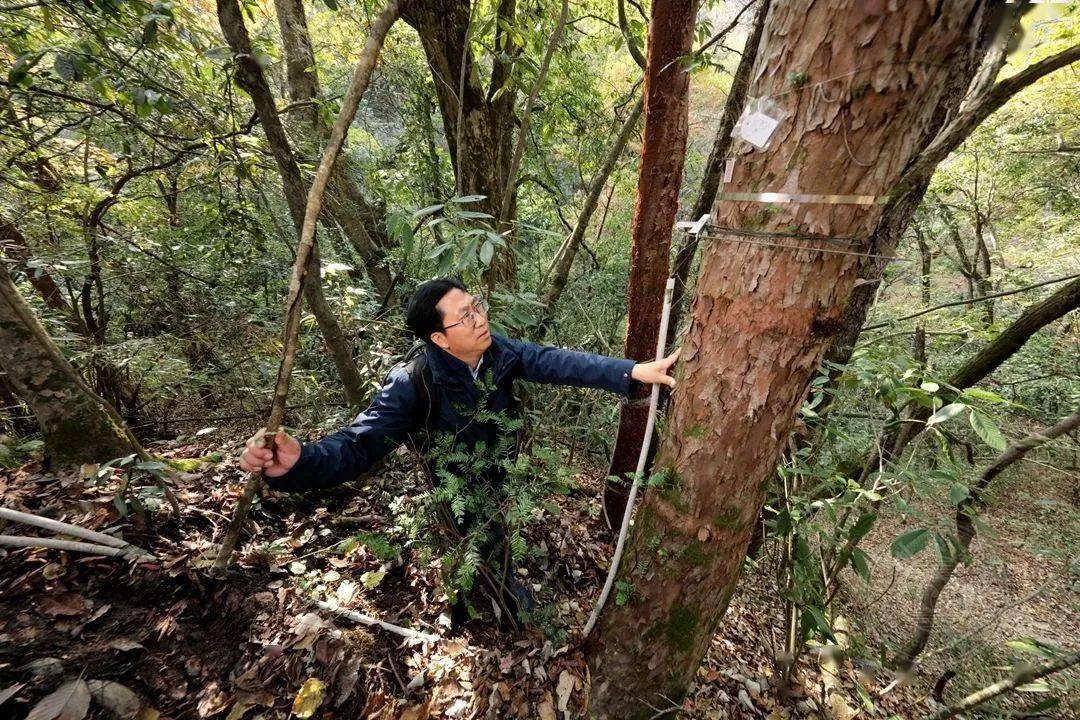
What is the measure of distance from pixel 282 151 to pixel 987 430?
363 centimetres

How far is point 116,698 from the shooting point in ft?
5.21

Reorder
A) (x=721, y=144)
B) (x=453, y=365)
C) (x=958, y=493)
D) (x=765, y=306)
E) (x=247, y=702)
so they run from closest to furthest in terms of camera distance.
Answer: (x=765, y=306)
(x=958, y=493)
(x=247, y=702)
(x=453, y=365)
(x=721, y=144)

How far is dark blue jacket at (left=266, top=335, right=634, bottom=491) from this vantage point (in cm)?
203

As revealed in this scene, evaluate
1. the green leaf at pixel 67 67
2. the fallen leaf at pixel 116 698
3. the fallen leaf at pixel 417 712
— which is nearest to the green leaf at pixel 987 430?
the fallen leaf at pixel 417 712

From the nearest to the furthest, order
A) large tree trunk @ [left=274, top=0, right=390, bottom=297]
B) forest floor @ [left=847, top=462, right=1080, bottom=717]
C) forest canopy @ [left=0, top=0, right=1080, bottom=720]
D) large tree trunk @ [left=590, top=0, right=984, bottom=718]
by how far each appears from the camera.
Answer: large tree trunk @ [left=590, top=0, right=984, bottom=718] → forest canopy @ [left=0, top=0, right=1080, bottom=720] → large tree trunk @ [left=274, top=0, right=390, bottom=297] → forest floor @ [left=847, top=462, right=1080, bottom=717]

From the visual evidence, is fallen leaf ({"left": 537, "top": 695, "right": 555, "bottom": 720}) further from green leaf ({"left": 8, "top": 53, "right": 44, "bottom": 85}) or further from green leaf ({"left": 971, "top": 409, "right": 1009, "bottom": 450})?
green leaf ({"left": 8, "top": 53, "right": 44, "bottom": 85})

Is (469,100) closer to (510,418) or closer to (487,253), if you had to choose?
(487,253)

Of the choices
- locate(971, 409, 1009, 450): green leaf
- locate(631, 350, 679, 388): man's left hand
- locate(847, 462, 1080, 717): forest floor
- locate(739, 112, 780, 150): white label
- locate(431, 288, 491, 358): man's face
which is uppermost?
locate(739, 112, 780, 150): white label

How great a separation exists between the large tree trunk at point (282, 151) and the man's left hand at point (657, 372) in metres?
1.54

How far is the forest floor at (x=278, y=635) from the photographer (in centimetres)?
172

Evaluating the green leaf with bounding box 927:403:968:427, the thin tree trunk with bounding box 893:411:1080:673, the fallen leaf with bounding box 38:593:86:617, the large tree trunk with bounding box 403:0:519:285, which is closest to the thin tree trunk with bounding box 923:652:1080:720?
the thin tree trunk with bounding box 893:411:1080:673

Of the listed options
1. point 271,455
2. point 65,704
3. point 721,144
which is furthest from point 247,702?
point 721,144

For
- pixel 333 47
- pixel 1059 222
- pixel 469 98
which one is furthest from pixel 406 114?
pixel 1059 222

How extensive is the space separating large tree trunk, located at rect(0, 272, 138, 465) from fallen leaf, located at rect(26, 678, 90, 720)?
141cm
